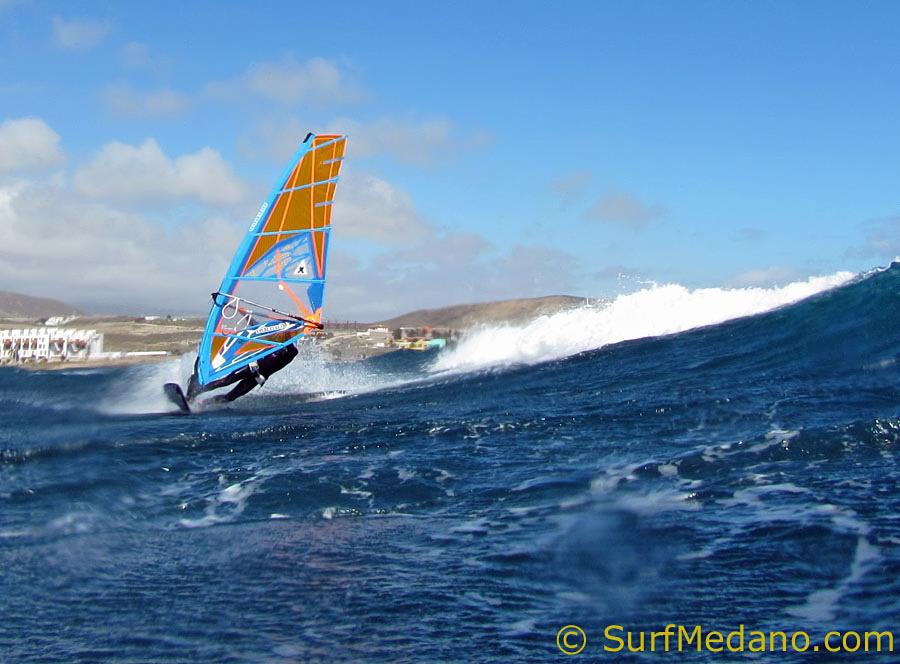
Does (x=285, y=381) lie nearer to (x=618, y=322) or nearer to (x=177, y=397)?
(x=177, y=397)

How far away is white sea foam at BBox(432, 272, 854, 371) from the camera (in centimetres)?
2416

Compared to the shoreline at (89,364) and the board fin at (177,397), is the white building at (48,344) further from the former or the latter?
the board fin at (177,397)

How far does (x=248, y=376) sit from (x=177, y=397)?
1.61 m

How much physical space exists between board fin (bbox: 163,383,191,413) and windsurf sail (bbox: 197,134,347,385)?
556mm

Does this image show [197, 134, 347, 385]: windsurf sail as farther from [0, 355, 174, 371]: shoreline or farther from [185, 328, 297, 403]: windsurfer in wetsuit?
[0, 355, 174, 371]: shoreline

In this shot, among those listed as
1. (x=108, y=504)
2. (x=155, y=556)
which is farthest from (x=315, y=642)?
(x=108, y=504)

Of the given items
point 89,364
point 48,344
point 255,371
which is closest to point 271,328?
point 255,371

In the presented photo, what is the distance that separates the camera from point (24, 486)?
11469 millimetres

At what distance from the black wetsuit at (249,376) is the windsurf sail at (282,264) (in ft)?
0.51

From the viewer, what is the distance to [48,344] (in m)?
A: 50.2

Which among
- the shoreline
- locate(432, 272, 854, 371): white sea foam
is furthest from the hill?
the shoreline

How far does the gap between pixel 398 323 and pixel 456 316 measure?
75.9 inches

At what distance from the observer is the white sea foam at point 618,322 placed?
24.2 meters

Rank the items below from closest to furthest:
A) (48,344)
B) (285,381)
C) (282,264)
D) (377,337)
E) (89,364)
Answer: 1. (282,264)
2. (285,381)
3. (377,337)
4. (89,364)
5. (48,344)
